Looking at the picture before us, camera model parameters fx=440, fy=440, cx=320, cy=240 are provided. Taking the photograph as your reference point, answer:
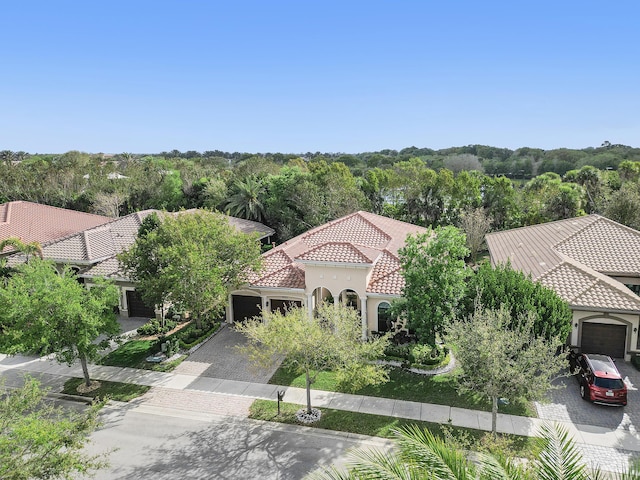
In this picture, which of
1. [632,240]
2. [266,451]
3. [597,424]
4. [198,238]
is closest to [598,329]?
[597,424]

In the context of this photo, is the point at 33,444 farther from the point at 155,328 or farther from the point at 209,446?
the point at 155,328

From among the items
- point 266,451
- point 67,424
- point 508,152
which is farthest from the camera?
point 508,152

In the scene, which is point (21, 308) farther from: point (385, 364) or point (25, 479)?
point (385, 364)

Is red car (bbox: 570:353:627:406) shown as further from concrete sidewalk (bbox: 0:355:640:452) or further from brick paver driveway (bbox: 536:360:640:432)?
concrete sidewalk (bbox: 0:355:640:452)

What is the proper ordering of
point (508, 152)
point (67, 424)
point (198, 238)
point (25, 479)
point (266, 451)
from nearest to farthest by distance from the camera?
point (25, 479) < point (67, 424) < point (266, 451) < point (198, 238) < point (508, 152)

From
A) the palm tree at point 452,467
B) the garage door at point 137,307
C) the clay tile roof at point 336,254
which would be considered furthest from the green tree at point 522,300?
the garage door at point 137,307

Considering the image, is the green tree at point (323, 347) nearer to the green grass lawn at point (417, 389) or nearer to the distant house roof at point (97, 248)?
the green grass lawn at point (417, 389)

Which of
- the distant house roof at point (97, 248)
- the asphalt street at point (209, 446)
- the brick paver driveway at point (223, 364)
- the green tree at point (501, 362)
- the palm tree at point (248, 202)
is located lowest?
the asphalt street at point (209, 446)
